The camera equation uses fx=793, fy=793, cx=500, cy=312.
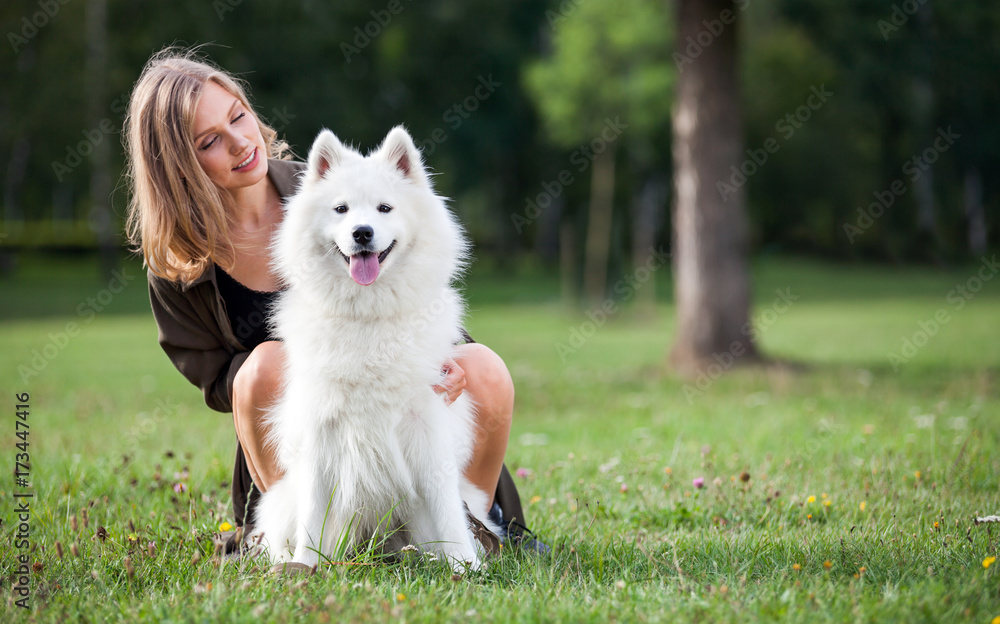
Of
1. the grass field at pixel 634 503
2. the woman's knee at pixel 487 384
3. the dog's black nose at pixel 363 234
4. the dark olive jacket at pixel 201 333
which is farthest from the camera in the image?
the dark olive jacket at pixel 201 333

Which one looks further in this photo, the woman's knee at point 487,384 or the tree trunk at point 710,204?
the tree trunk at point 710,204

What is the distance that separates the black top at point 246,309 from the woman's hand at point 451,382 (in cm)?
73

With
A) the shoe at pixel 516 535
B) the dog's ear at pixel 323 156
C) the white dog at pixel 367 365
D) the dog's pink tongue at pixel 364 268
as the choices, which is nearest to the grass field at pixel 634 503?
the shoe at pixel 516 535

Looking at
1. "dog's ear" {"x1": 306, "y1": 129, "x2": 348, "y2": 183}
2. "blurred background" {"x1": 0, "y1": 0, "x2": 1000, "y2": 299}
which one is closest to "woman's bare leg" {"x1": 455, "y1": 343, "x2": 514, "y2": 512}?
"dog's ear" {"x1": 306, "y1": 129, "x2": 348, "y2": 183}

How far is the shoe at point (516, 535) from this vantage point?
2.84 meters

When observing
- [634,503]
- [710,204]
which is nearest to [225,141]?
[634,503]

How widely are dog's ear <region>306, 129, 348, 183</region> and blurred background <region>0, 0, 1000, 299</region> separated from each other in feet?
49.3

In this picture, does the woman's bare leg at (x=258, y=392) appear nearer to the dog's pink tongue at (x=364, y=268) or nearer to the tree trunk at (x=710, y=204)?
the dog's pink tongue at (x=364, y=268)

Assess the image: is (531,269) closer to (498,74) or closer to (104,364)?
(498,74)

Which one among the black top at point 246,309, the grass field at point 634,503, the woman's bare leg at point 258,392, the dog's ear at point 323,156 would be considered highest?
the dog's ear at point 323,156

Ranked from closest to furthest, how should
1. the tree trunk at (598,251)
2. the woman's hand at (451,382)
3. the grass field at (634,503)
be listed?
1. the grass field at (634,503)
2. the woman's hand at (451,382)
3. the tree trunk at (598,251)

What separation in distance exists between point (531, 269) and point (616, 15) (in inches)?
458

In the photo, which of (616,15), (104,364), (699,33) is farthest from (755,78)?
(104,364)

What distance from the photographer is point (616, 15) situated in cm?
1705
